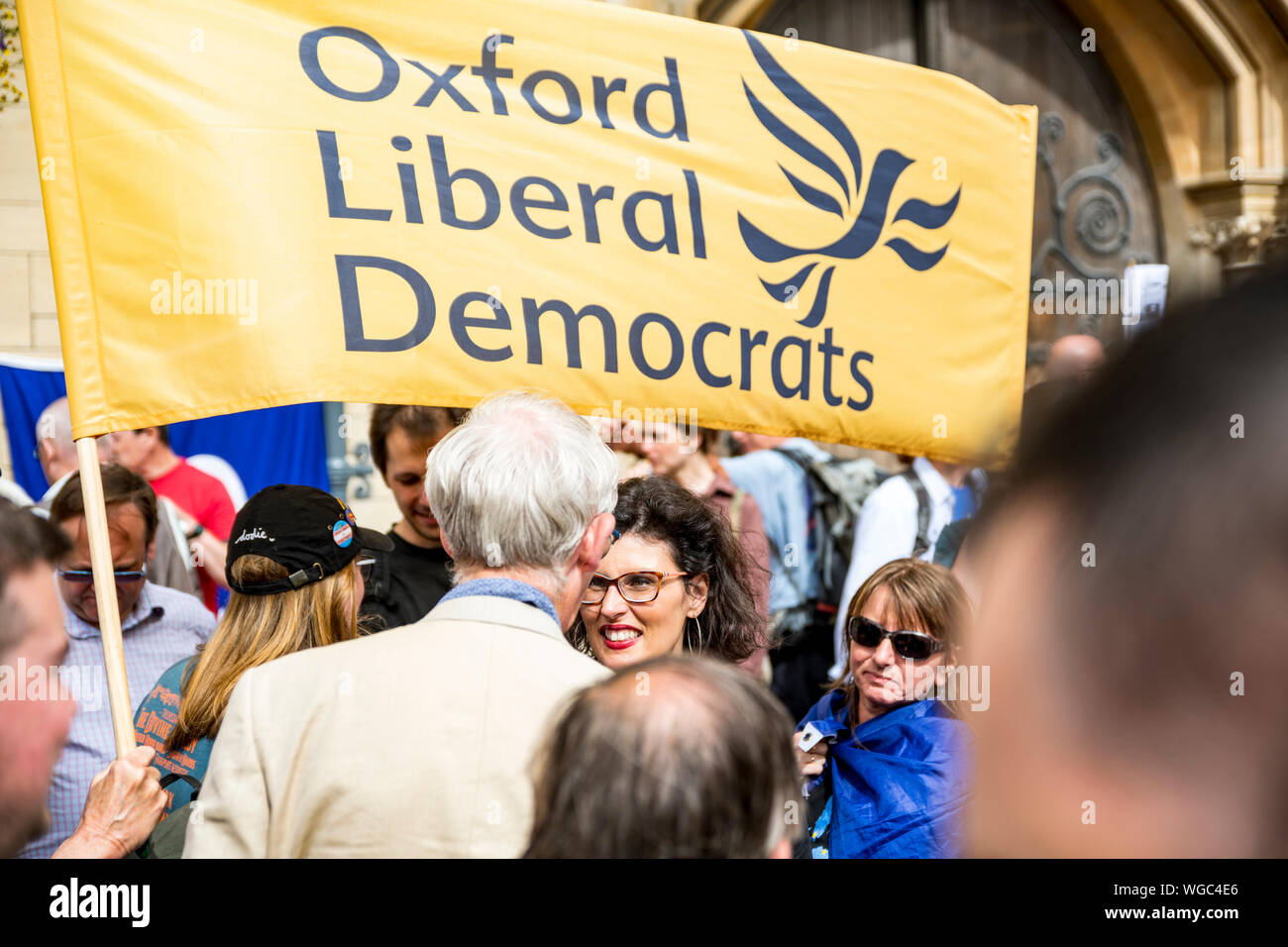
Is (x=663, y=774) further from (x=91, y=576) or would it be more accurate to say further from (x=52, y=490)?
(x=52, y=490)

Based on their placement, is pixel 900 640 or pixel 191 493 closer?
pixel 900 640

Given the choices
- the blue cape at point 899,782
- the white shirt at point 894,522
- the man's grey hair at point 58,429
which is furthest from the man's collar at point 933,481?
the man's grey hair at point 58,429

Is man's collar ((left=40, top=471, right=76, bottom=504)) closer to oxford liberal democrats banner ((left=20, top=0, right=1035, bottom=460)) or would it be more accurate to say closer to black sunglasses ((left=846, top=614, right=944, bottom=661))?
oxford liberal democrats banner ((left=20, top=0, right=1035, bottom=460))

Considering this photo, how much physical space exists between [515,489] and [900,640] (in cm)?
119

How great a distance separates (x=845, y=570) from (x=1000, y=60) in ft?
13.1

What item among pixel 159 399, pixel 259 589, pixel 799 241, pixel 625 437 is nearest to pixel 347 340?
pixel 159 399

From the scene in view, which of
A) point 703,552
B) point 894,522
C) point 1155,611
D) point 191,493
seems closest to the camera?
point 1155,611

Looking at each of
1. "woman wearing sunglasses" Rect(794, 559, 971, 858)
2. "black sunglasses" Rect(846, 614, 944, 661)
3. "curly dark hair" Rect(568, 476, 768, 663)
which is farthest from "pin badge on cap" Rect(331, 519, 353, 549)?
"black sunglasses" Rect(846, 614, 944, 661)

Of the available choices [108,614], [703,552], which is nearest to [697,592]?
[703,552]

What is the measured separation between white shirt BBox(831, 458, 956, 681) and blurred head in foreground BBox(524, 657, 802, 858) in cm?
306

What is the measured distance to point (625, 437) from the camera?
4199 millimetres

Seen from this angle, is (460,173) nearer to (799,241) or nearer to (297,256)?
(297,256)

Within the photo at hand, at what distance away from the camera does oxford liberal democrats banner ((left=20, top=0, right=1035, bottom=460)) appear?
2.34 m

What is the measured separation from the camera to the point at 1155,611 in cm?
43
